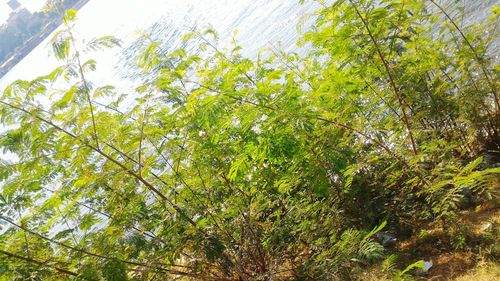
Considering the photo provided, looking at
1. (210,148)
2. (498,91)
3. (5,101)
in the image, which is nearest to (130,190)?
(210,148)

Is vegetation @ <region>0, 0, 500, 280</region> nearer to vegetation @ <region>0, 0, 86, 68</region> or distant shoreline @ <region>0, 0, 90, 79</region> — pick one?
distant shoreline @ <region>0, 0, 90, 79</region>

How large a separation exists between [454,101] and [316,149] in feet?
5.84

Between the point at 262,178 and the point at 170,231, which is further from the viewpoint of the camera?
the point at 262,178

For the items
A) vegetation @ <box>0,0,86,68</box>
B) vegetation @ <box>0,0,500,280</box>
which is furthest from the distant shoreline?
vegetation @ <box>0,0,500,280</box>

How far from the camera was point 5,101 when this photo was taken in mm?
3238

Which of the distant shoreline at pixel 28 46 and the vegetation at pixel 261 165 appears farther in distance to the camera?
the distant shoreline at pixel 28 46

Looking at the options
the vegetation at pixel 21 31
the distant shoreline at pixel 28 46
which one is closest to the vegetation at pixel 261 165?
the distant shoreline at pixel 28 46

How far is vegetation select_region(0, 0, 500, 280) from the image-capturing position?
127 inches

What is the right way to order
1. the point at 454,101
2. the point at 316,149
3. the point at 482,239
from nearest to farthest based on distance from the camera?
the point at 482,239, the point at 316,149, the point at 454,101

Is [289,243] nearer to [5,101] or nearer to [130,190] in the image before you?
[130,190]

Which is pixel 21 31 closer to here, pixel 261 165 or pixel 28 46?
pixel 28 46

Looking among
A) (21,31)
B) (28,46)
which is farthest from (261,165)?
(21,31)

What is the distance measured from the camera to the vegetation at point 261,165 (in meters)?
3.23

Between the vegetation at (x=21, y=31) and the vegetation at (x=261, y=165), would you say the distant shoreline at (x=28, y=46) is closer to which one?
the vegetation at (x=21, y=31)
